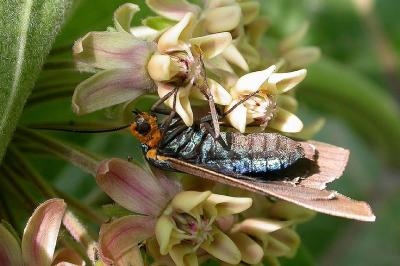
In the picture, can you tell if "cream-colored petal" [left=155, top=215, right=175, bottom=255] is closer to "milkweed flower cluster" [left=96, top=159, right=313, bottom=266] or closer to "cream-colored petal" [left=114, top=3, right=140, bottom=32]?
"milkweed flower cluster" [left=96, top=159, right=313, bottom=266]

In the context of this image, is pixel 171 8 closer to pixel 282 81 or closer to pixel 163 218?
pixel 282 81

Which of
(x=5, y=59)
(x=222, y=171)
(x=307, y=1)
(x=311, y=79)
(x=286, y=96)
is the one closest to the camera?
(x=5, y=59)

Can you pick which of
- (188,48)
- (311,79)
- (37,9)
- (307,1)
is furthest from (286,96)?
(307,1)

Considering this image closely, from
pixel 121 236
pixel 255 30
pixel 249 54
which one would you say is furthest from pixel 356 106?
pixel 121 236

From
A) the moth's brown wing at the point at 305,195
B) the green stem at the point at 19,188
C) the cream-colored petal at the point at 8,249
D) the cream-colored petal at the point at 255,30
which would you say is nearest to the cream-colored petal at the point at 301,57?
the cream-colored petal at the point at 255,30

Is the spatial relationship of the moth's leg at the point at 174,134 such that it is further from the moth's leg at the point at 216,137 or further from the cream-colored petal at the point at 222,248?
the cream-colored petal at the point at 222,248

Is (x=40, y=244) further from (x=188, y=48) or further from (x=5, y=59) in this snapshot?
(x=188, y=48)

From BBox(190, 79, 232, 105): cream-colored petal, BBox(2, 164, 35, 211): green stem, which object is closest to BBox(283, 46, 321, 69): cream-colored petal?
BBox(190, 79, 232, 105): cream-colored petal
